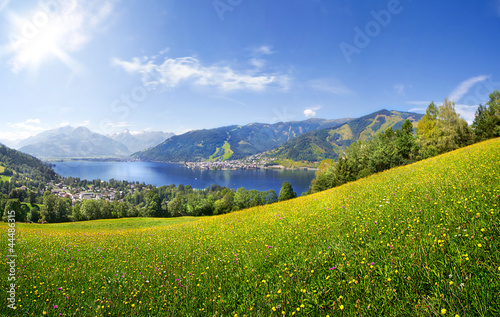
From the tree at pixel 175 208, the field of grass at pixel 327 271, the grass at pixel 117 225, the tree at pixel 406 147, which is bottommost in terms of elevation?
the tree at pixel 175 208

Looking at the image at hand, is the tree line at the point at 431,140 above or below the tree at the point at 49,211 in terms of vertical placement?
above

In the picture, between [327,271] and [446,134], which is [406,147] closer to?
[446,134]

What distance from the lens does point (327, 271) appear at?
4059 mm

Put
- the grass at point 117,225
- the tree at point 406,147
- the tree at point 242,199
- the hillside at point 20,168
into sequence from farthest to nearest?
the hillside at point 20,168, the tree at point 242,199, the tree at point 406,147, the grass at point 117,225

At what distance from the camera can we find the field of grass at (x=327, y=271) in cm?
287

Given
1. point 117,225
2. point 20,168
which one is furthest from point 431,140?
point 20,168

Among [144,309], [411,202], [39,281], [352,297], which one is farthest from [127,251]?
[411,202]

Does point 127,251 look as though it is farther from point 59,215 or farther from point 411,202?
point 59,215

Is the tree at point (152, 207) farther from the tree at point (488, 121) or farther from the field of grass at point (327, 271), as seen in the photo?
the tree at point (488, 121)

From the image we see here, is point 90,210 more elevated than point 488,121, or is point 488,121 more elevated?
point 488,121

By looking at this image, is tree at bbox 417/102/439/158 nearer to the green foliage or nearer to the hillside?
the green foliage

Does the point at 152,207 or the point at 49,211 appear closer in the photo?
the point at 49,211

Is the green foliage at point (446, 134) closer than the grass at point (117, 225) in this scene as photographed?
No

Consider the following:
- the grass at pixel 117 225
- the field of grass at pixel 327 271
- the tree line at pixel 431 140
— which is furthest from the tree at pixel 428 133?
the grass at pixel 117 225
